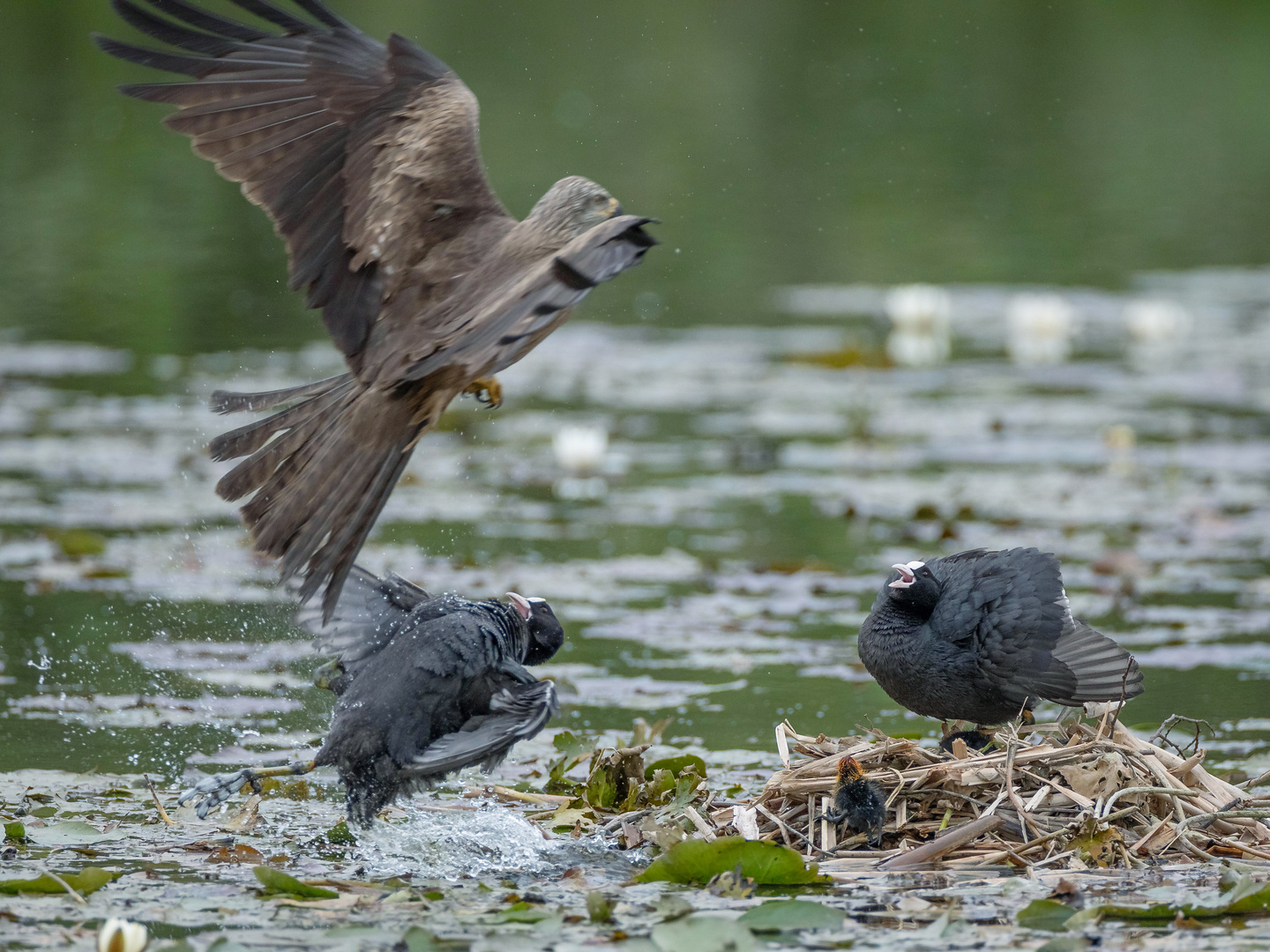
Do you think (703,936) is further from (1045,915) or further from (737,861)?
(1045,915)

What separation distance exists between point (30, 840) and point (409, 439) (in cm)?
151

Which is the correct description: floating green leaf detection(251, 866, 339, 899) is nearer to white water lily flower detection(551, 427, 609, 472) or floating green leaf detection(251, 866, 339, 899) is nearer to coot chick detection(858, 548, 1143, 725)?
coot chick detection(858, 548, 1143, 725)

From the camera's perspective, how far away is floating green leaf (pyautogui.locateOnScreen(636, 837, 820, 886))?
15.0 feet

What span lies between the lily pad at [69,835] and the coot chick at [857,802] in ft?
6.55

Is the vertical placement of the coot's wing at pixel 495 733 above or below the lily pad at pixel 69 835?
above

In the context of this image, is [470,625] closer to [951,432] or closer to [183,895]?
[183,895]

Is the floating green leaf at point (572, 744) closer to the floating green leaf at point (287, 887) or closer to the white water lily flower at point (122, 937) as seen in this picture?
the floating green leaf at point (287, 887)

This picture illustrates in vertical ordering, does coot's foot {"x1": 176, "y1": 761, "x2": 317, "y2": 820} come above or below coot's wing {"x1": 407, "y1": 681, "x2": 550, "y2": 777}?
below

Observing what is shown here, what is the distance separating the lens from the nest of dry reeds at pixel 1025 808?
480 centimetres

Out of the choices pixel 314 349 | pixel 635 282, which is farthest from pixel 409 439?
pixel 635 282

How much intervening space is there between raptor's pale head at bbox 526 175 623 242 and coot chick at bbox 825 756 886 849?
173 centimetres

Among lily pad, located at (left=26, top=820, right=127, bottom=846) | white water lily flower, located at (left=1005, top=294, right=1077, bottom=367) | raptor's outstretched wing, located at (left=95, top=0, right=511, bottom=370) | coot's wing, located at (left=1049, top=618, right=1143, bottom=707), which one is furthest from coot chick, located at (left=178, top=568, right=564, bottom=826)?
white water lily flower, located at (left=1005, top=294, right=1077, bottom=367)

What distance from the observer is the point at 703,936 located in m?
4.11

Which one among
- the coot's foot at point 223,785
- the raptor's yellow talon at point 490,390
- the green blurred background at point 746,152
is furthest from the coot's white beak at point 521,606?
the green blurred background at point 746,152
